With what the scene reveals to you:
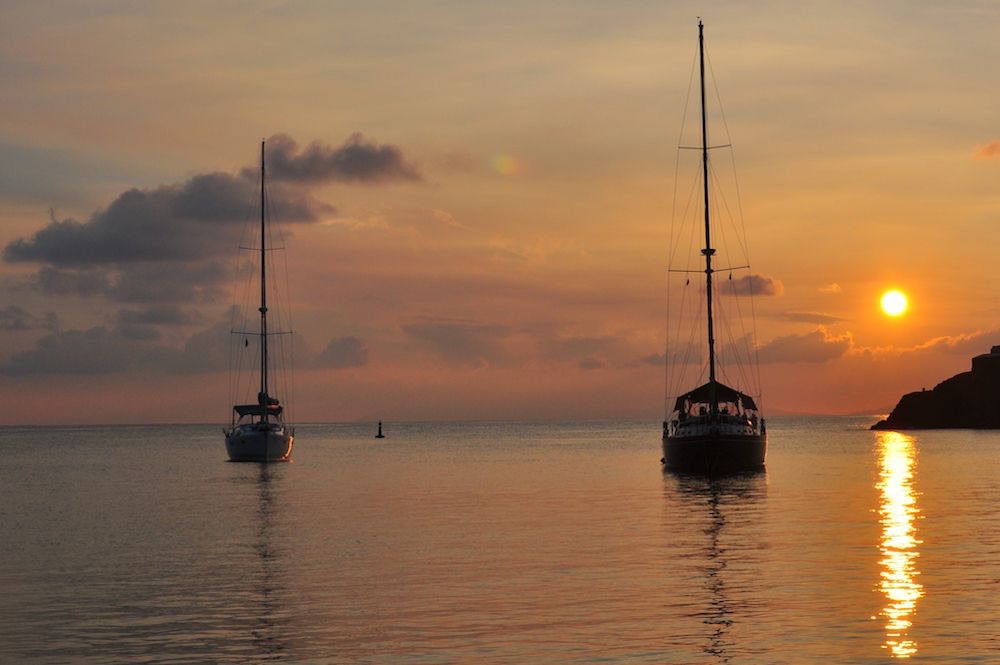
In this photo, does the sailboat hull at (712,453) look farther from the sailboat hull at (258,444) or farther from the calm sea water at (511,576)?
the sailboat hull at (258,444)

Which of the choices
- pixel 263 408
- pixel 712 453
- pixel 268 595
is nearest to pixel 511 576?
pixel 268 595

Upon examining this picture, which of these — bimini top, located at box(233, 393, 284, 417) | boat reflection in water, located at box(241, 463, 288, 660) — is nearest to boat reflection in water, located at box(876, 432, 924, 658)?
boat reflection in water, located at box(241, 463, 288, 660)

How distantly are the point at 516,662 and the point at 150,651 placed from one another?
7.25 m

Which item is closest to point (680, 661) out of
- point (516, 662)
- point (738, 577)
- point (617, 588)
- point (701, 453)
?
point (516, 662)

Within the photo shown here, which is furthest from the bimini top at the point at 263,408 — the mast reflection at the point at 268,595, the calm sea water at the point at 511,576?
the mast reflection at the point at 268,595

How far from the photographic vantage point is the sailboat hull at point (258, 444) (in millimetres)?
110750

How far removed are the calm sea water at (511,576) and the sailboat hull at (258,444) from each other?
33.8m

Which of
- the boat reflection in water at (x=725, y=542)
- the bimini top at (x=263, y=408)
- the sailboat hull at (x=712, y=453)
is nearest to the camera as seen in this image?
the boat reflection in water at (x=725, y=542)

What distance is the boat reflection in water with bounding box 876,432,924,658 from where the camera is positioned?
25.9m

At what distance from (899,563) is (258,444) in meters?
80.1

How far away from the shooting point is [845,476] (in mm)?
92188

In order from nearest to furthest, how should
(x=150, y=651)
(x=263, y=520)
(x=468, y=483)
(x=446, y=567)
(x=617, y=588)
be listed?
(x=150, y=651) → (x=617, y=588) → (x=446, y=567) → (x=263, y=520) → (x=468, y=483)

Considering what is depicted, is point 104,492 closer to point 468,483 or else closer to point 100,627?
point 468,483

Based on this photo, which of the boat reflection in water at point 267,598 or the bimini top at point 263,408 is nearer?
the boat reflection in water at point 267,598
